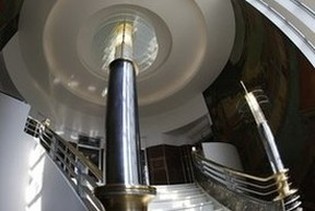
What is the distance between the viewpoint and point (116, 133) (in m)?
2.85

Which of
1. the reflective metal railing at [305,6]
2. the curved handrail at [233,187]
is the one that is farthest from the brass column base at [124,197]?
the reflective metal railing at [305,6]

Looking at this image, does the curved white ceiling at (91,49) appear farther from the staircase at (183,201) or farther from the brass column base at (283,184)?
the brass column base at (283,184)

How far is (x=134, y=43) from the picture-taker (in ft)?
34.4

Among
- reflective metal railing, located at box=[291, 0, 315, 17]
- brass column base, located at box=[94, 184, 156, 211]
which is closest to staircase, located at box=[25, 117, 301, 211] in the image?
brass column base, located at box=[94, 184, 156, 211]

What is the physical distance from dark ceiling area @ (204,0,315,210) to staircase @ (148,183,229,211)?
1.76 meters

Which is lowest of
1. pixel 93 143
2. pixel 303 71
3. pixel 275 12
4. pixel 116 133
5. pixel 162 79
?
pixel 116 133

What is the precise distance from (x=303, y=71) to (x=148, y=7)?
4.97m

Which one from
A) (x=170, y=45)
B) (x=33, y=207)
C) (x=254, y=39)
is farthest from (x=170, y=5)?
(x=33, y=207)

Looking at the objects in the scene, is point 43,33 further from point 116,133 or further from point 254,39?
point 116,133

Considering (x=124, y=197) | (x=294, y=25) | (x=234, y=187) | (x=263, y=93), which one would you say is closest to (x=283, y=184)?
(x=124, y=197)

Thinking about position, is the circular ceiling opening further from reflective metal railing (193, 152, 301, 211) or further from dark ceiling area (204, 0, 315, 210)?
reflective metal railing (193, 152, 301, 211)

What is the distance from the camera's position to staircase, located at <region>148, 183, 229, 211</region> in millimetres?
5500

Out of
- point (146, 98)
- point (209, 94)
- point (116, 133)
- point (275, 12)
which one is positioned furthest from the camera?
point (146, 98)

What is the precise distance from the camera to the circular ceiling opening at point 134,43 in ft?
32.1
